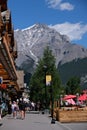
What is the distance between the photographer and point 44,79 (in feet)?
201

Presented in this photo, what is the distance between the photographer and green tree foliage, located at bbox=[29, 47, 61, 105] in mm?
60750

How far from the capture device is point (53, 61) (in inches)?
2406

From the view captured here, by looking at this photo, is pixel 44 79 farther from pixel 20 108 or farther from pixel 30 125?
pixel 30 125

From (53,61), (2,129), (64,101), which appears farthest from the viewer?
(64,101)

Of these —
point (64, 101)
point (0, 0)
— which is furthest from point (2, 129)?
point (64, 101)

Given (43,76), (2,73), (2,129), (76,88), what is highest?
(76,88)

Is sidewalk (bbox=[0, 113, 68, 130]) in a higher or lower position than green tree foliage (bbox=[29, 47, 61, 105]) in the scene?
lower

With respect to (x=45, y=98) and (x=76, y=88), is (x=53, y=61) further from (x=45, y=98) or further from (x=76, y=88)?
(x=76, y=88)

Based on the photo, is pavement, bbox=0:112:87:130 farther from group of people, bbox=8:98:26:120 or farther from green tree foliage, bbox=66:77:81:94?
green tree foliage, bbox=66:77:81:94

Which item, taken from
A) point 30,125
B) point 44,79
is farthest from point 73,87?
point 30,125

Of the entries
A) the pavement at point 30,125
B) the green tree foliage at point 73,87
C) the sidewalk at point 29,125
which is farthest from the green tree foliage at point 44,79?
the green tree foliage at point 73,87

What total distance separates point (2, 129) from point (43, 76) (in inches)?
1454

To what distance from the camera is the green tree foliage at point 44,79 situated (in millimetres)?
60750

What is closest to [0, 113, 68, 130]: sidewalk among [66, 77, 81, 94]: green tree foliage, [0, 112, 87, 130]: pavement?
[0, 112, 87, 130]: pavement
